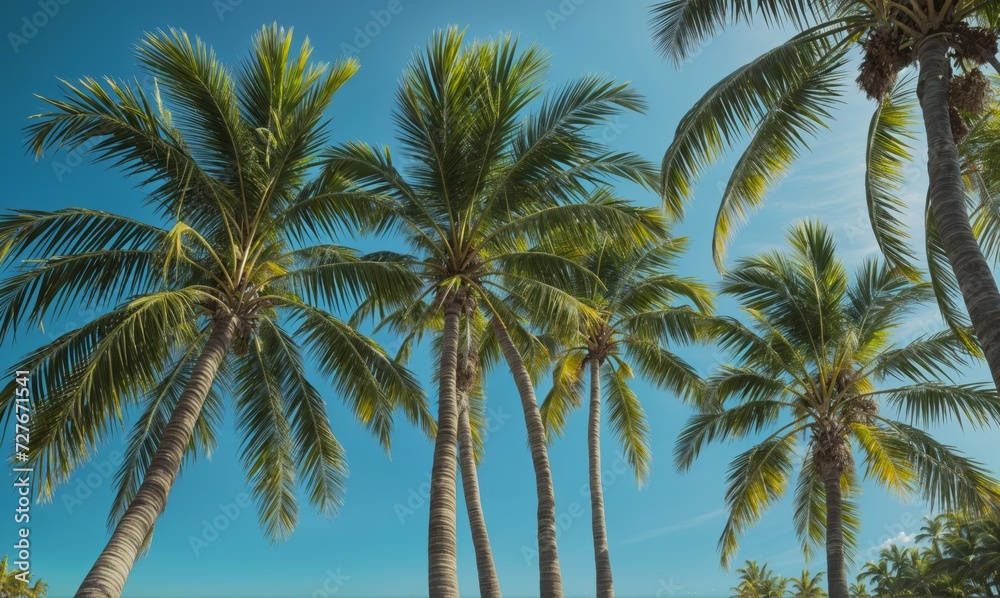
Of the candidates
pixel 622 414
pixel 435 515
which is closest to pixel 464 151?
pixel 435 515

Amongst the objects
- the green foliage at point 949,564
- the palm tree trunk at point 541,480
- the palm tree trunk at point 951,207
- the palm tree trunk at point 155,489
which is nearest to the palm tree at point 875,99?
the palm tree trunk at point 951,207

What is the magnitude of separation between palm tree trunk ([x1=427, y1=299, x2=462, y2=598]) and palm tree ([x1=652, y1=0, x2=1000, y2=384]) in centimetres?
422

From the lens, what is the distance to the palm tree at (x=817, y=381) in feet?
44.1

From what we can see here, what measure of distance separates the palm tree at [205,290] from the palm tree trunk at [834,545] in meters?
8.03

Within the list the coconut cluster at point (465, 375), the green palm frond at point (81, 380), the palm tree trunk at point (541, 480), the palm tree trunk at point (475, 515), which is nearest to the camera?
the green palm frond at point (81, 380)

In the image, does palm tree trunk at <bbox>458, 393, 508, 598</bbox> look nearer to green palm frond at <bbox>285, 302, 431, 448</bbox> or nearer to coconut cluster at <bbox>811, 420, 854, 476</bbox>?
green palm frond at <bbox>285, 302, 431, 448</bbox>

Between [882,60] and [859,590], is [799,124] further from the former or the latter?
[859,590]

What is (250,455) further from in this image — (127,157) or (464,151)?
(464,151)

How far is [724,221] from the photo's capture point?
30.8ft

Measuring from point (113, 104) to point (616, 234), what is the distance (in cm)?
755

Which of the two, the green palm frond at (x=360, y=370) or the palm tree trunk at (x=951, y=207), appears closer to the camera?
the palm tree trunk at (x=951, y=207)

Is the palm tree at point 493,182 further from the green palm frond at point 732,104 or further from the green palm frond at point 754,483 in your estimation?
the green palm frond at point 754,483

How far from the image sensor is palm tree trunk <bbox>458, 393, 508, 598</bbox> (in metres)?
12.0

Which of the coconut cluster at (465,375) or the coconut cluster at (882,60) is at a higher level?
the coconut cluster at (882,60)
